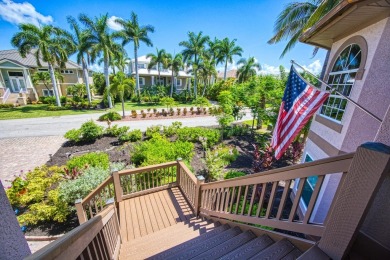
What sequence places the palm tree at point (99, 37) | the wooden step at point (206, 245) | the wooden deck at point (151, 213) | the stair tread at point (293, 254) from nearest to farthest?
the stair tread at point (293, 254) → the wooden step at point (206, 245) → the wooden deck at point (151, 213) → the palm tree at point (99, 37)

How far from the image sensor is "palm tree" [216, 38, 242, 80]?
31422mm

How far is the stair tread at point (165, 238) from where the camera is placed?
3.47 metres

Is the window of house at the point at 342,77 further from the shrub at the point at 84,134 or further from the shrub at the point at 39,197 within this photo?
the shrub at the point at 84,134

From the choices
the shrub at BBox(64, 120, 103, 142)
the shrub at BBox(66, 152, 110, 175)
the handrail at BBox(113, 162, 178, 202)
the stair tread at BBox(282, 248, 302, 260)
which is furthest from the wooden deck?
the shrub at BBox(64, 120, 103, 142)

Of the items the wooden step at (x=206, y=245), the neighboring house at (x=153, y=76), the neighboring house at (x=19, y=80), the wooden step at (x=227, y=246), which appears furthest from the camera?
the neighboring house at (x=153, y=76)

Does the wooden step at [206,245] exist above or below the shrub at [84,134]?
above

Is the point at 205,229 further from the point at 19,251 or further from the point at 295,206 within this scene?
the point at 19,251

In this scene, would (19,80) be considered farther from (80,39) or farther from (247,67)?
(247,67)

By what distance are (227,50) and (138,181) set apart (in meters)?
31.7

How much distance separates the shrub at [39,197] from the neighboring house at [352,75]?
25.3 feet

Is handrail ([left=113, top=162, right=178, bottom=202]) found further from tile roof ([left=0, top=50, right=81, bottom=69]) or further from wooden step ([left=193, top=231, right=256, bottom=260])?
tile roof ([left=0, top=50, right=81, bottom=69])

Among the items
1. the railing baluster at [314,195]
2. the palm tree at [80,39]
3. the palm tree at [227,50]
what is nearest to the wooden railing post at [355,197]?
the railing baluster at [314,195]

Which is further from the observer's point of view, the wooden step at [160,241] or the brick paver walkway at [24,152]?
the brick paver walkway at [24,152]

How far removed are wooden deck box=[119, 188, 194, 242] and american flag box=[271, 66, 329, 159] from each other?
329cm
